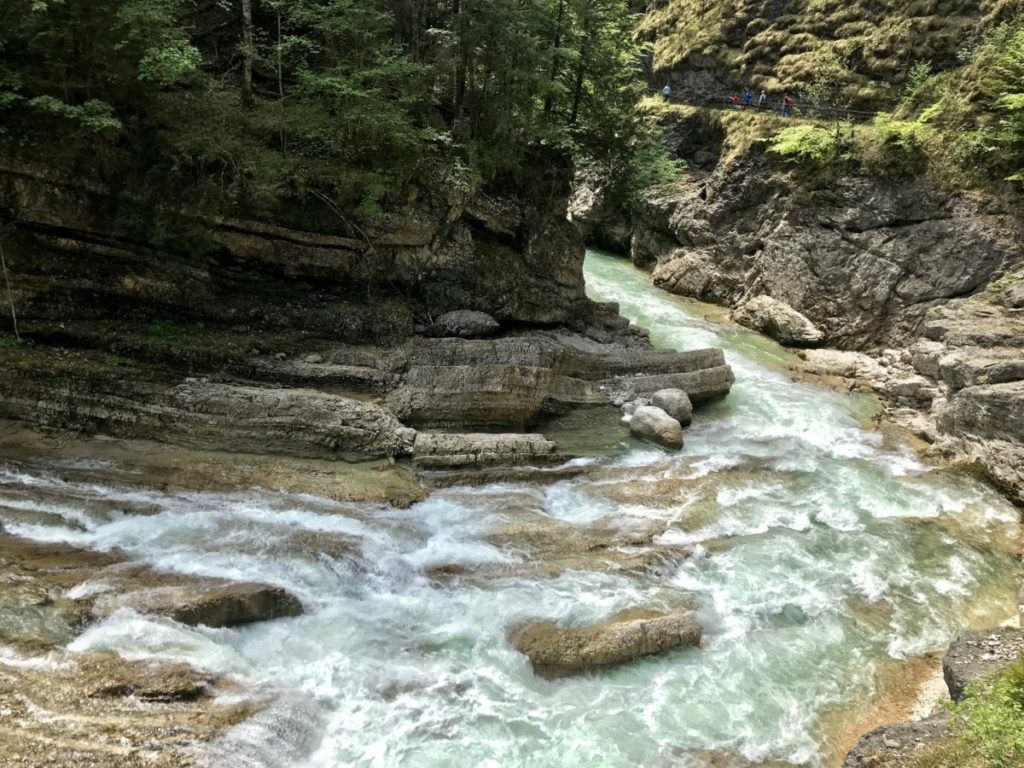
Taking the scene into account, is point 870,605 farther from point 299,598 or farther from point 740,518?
point 299,598

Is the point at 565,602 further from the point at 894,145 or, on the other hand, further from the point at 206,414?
the point at 894,145

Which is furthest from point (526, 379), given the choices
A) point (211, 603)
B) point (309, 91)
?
point (309, 91)

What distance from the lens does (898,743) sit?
Result: 7.61 metres

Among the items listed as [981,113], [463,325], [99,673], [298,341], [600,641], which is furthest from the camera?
[981,113]

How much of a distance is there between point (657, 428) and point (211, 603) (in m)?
10.5

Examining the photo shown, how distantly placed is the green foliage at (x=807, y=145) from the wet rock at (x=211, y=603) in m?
26.1

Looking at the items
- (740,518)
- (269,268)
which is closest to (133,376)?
(269,268)

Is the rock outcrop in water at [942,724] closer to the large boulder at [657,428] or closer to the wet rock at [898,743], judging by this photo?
the wet rock at [898,743]

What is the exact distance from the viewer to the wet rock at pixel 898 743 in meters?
7.29

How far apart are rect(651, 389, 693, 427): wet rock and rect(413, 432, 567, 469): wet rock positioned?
391 cm

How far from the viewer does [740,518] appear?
13477 millimetres

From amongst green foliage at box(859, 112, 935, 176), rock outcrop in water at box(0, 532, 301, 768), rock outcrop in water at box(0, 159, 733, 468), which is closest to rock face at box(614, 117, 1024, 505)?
green foliage at box(859, 112, 935, 176)

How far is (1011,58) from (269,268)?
25.4m

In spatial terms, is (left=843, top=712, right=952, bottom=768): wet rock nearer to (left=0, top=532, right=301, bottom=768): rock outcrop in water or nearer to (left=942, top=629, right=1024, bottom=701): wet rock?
(left=942, top=629, right=1024, bottom=701): wet rock
